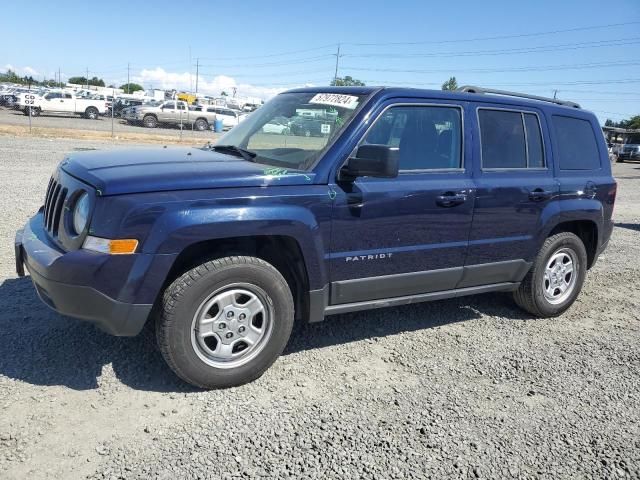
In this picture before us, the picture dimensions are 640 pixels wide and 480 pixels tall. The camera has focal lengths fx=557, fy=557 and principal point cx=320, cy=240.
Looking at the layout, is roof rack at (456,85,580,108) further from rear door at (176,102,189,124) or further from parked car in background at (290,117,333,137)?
rear door at (176,102,189,124)

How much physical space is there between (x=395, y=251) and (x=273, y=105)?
167 centimetres

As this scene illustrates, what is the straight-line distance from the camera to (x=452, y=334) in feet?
15.3

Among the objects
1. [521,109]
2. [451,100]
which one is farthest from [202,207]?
[521,109]

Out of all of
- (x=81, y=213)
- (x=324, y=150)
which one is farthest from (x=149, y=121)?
(x=81, y=213)

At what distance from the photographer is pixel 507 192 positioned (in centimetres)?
445

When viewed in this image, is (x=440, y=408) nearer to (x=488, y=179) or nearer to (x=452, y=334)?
(x=452, y=334)

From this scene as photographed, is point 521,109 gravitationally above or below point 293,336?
above

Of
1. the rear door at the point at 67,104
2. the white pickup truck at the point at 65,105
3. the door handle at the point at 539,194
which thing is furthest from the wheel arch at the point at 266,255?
the rear door at the point at 67,104

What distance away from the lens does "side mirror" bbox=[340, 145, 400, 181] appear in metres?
3.46

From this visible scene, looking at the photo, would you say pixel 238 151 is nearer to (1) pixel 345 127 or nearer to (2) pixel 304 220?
(1) pixel 345 127

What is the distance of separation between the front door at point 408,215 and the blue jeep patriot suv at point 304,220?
0.01 m

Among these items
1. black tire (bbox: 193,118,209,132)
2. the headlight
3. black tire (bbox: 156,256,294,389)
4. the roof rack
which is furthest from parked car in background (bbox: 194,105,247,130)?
black tire (bbox: 156,256,294,389)

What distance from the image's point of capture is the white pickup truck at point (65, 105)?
37.6 m

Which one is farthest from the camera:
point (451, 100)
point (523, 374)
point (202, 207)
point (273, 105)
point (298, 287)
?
point (273, 105)
